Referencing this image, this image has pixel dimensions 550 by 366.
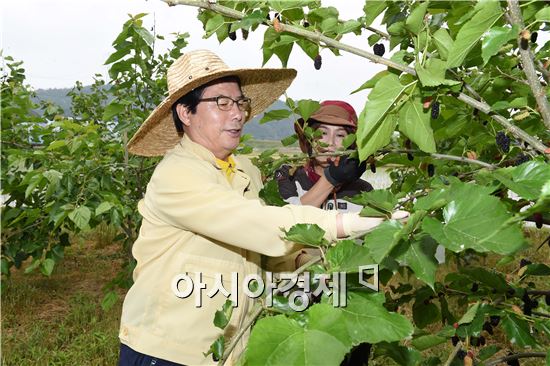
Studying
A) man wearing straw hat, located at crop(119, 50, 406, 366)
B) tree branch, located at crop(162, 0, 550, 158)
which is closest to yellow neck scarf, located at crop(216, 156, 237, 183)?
man wearing straw hat, located at crop(119, 50, 406, 366)

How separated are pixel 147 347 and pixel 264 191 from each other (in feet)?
1.80

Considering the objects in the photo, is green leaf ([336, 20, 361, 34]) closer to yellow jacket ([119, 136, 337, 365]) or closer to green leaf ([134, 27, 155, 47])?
yellow jacket ([119, 136, 337, 365])

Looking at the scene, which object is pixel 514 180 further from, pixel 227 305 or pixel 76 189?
pixel 76 189

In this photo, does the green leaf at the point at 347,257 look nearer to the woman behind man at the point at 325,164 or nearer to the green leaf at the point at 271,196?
the green leaf at the point at 271,196

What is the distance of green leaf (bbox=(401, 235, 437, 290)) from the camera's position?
0.69 meters

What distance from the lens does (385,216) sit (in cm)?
87

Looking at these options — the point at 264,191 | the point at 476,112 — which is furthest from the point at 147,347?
the point at 476,112

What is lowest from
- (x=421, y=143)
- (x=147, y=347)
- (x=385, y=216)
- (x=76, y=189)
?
(x=147, y=347)

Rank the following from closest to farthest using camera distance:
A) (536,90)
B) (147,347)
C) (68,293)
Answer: (536,90) → (147,347) → (68,293)

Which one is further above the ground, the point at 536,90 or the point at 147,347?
the point at 536,90

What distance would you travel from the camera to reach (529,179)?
65 centimetres

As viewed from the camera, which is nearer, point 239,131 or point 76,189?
point 239,131

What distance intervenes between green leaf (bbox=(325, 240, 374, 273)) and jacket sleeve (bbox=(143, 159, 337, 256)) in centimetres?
26

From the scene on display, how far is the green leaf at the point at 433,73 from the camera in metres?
0.78
